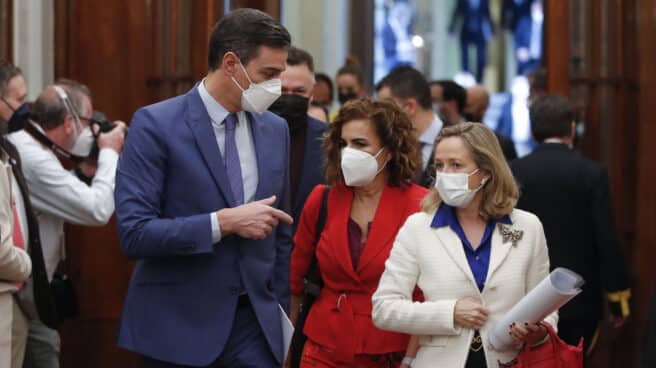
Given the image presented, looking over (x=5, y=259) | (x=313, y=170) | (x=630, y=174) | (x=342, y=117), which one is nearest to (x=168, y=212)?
(x=5, y=259)

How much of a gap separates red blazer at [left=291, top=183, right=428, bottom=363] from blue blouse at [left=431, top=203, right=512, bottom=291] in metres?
0.37

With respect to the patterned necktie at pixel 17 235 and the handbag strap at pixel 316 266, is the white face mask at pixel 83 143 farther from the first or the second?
the handbag strap at pixel 316 266

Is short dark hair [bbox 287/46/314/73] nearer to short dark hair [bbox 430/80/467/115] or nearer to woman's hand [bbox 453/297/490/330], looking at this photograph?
woman's hand [bbox 453/297/490/330]

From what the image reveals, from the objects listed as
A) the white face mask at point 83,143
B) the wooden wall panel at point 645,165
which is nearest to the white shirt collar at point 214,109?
the white face mask at point 83,143

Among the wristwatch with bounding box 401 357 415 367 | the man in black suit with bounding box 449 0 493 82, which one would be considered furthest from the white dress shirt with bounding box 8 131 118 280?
the man in black suit with bounding box 449 0 493 82

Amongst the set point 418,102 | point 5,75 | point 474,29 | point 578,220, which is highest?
point 474,29

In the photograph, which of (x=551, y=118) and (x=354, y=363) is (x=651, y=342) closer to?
(x=354, y=363)

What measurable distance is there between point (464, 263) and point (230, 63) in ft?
3.48

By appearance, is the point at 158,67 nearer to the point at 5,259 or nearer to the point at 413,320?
the point at 5,259

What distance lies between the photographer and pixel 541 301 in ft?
13.9

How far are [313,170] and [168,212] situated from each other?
1759 millimetres

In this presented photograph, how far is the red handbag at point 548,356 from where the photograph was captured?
4.49 meters

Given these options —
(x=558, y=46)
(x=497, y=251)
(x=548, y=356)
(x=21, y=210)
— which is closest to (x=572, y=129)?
(x=558, y=46)

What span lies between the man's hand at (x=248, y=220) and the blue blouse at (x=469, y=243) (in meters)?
0.76
